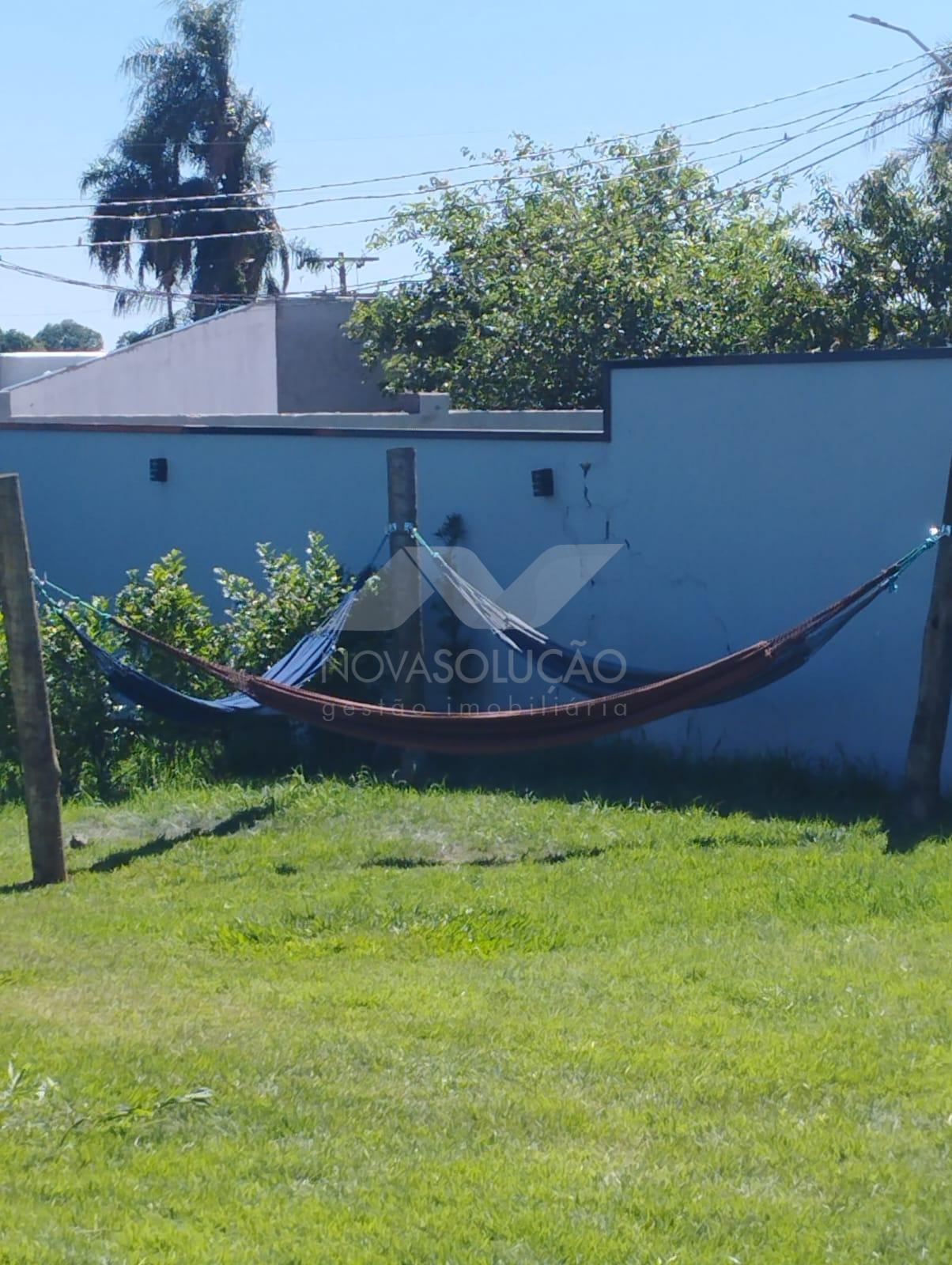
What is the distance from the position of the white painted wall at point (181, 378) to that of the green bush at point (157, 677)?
30.0 ft

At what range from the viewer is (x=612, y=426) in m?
8.22

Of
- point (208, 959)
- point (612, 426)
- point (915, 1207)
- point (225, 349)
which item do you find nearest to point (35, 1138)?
point (208, 959)

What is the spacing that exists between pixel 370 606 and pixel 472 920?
3.03 metres

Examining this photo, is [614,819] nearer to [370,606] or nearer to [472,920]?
[472,920]

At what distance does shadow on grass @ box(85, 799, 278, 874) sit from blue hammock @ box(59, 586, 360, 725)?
543mm

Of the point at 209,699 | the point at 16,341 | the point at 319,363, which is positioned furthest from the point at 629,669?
the point at 16,341

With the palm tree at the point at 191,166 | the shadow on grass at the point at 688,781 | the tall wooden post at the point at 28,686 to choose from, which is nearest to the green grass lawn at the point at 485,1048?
the tall wooden post at the point at 28,686

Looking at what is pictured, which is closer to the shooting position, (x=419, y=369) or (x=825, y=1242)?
(x=825, y=1242)

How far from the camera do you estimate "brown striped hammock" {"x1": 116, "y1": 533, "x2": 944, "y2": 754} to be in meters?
6.49

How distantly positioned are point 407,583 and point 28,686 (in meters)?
2.06

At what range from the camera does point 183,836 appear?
6844mm

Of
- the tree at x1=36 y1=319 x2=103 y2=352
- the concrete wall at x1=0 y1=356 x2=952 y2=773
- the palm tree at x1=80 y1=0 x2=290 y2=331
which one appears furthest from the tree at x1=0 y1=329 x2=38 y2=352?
the concrete wall at x1=0 y1=356 x2=952 y2=773

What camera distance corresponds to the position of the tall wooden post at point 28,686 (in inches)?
245

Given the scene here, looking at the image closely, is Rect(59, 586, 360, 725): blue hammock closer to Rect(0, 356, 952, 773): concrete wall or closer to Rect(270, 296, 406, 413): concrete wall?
Rect(0, 356, 952, 773): concrete wall
